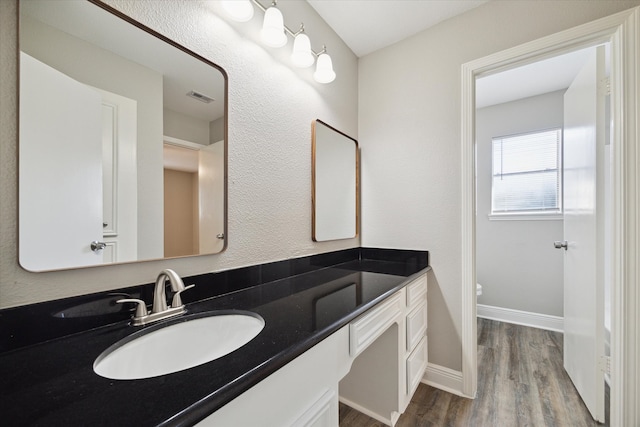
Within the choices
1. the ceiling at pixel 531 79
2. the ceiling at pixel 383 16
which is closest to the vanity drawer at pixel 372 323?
the ceiling at pixel 383 16

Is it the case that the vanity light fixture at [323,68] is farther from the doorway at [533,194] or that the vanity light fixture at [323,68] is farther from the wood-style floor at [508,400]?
the wood-style floor at [508,400]

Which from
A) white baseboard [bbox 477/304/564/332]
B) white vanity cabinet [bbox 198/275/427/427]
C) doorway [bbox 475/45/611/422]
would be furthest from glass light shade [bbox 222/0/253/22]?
white baseboard [bbox 477/304/564/332]

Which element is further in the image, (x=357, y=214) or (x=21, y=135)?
(x=357, y=214)

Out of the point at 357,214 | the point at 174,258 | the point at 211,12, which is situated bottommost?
the point at 174,258

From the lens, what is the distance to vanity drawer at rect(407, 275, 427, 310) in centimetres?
146

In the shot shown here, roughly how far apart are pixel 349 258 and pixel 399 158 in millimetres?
843

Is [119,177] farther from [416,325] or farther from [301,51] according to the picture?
[416,325]

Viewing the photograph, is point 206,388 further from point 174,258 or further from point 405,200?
point 405,200

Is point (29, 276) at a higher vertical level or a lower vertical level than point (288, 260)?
higher

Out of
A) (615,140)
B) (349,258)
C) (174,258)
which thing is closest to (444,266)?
(349,258)

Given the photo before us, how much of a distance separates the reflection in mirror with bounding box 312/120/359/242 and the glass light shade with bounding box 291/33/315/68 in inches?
13.5

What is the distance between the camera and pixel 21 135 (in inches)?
25.6

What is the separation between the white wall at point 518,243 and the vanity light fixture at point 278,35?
7.78 ft

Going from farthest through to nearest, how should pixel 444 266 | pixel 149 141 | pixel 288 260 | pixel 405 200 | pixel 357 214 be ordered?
pixel 357 214 < pixel 405 200 < pixel 444 266 < pixel 288 260 < pixel 149 141
